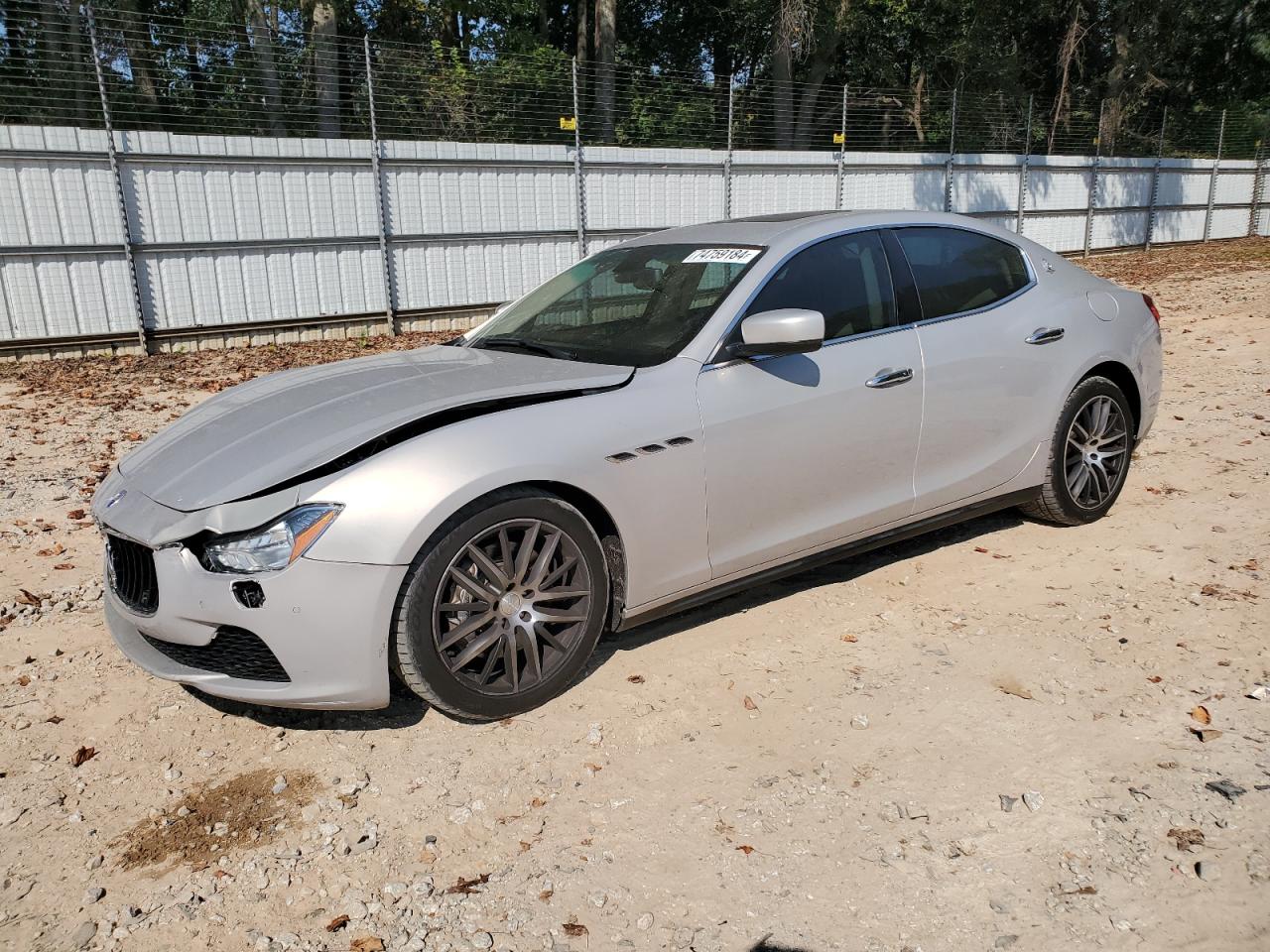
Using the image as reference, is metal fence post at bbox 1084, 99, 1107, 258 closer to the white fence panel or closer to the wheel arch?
the white fence panel

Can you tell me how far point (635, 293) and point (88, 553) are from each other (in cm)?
315

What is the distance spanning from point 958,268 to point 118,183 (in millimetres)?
9784

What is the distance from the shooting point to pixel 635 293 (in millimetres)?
4266

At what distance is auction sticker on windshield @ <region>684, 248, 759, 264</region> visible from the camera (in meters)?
4.06

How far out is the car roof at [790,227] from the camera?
4180 millimetres

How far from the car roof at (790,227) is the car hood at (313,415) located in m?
0.97

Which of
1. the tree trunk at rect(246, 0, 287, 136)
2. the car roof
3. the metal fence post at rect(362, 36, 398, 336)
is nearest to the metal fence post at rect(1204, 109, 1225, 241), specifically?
the metal fence post at rect(362, 36, 398, 336)

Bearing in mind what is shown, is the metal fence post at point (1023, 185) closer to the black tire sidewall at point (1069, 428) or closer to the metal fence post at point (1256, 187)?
the metal fence post at point (1256, 187)

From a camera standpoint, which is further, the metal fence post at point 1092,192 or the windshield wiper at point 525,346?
the metal fence post at point 1092,192

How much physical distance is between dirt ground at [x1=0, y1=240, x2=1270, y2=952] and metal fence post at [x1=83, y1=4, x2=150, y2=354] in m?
7.45

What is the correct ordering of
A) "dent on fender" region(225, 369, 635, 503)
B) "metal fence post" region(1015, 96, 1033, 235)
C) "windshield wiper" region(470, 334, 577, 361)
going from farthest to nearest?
"metal fence post" region(1015, 96, 1033, 235) < "windshield wiper" region(470, 334, 577, 361) < "dent on fender" region(225, 369, 635, 503)

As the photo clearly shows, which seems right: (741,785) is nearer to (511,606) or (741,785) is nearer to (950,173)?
(511,606)

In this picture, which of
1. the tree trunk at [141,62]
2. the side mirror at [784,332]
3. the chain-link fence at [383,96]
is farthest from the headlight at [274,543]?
the tree trunk at [141,62]

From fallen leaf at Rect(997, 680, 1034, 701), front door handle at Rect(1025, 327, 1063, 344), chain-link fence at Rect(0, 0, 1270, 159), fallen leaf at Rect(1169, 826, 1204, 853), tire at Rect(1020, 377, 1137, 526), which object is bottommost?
fallen leaf at Rect(997, 680, 1034, 701)
